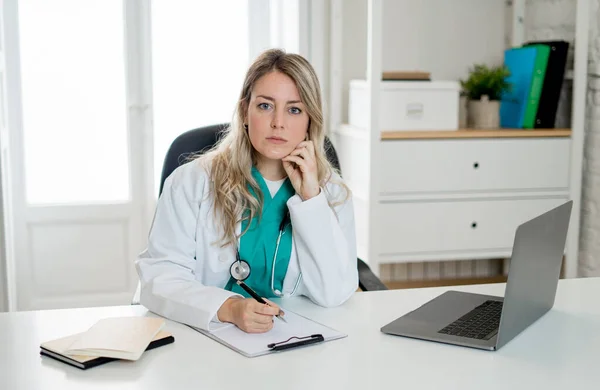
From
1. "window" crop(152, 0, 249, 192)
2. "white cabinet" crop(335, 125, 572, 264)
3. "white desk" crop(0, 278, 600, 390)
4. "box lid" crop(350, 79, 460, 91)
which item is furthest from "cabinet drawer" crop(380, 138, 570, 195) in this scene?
"white desk" crop(0, 278, 600, 390)

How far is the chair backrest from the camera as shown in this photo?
204 cm

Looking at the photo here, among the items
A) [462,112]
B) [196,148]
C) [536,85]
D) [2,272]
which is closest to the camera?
[196,148]

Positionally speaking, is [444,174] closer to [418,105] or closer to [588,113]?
[418,105]

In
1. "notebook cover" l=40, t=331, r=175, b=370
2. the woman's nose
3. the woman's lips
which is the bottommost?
"notebook cover" l=40, t=331, r=175, b=370

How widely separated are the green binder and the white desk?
191 cm

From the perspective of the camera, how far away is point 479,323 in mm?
1517

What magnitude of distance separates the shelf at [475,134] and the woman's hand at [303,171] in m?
1.46

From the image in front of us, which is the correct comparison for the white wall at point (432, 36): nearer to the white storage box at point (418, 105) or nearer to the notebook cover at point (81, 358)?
the white storage box at point (418, 105)

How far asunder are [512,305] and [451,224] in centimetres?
190

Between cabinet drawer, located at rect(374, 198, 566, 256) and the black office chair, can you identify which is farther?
cabinet drawer, located at rect(374, 198, 566, 256)

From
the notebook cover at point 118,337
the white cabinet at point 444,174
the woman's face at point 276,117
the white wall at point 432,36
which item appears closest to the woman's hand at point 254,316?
the notebook cover at point 118,337

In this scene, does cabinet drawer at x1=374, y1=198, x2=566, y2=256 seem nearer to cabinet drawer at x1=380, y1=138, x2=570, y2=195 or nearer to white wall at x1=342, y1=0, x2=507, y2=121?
cabinet drawer at x1=380, y1=138, x2=570, y2=195

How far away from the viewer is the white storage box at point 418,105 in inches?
128

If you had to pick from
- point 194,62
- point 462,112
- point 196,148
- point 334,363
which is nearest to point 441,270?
point 462,112
